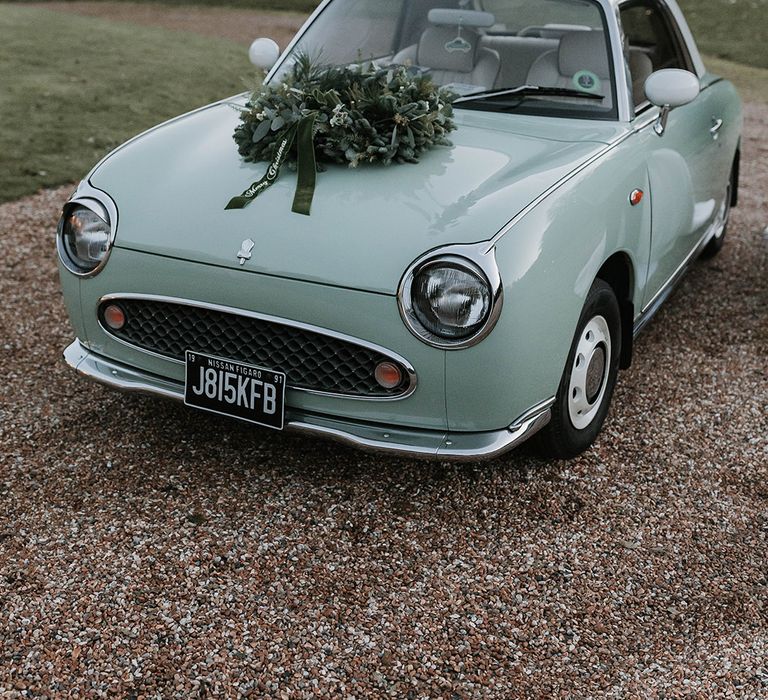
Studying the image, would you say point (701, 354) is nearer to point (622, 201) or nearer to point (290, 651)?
point (622, 201)

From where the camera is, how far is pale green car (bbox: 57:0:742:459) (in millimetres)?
2631

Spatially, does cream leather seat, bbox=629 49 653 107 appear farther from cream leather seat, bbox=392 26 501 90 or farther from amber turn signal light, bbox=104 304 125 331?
amber turn signal light, bbox=104 304 125 331

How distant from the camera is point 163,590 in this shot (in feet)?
8.69

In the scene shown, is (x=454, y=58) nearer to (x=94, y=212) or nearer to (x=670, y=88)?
(x=670, y=88)

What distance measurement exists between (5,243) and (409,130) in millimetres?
3539

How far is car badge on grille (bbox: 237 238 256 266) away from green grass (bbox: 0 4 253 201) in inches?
173

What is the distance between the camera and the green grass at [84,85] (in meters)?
7.33

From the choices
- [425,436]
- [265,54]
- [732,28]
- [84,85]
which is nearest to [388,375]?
[425,436]

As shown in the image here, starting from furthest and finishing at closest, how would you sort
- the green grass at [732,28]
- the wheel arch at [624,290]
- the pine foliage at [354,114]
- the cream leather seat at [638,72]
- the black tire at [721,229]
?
the green grass at [732,28] < the black tire at [721,229] < the cream leather seat at [638,72] < the wheel arch at [624,290] < the pine foliage at [354,114]

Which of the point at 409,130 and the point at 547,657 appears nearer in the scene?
the point at 547,657

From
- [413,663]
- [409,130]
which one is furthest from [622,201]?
[413,663]

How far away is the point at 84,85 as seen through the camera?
9578 mm

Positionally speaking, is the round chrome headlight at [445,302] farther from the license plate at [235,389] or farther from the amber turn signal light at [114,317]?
the amber turn signal light at [114,317]

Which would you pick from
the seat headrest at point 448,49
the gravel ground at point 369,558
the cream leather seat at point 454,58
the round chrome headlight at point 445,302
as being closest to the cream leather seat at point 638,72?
the cream leather seat at point 454,58
